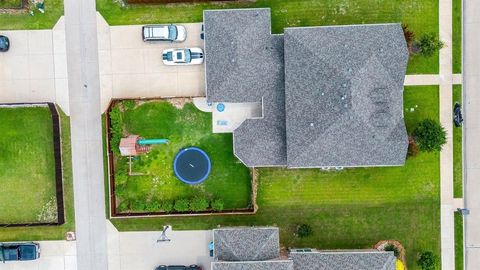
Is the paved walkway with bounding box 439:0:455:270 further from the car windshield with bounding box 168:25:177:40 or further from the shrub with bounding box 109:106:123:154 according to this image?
the shrub with bounding box 109:106:123:154

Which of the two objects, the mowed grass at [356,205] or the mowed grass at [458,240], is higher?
the mowed grass at [356,205]

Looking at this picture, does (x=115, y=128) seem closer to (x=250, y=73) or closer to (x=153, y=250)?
(x=153, y=250)

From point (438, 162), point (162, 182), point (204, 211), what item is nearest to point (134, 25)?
point (162, 182)

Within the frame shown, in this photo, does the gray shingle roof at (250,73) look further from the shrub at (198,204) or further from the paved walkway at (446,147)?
the paved walkway at (446,147)

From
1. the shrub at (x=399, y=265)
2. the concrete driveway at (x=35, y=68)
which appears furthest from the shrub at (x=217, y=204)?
the shrub at (x=399, y=265)
